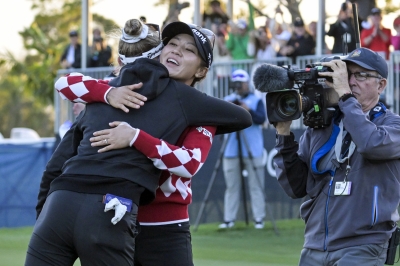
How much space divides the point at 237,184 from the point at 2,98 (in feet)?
153

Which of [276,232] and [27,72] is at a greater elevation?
[27,72]

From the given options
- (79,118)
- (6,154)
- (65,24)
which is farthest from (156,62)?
(65,24)

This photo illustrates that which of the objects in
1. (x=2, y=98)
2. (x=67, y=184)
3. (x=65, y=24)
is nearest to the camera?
(x=67, y=184)

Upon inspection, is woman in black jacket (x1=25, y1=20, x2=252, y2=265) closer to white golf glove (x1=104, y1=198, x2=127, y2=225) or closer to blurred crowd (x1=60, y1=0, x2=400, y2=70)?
white golf glove (x1=104, y1=198, x2=127, y2=225)

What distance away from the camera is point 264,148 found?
13.6m

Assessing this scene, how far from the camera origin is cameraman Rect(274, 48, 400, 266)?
455 centimetres

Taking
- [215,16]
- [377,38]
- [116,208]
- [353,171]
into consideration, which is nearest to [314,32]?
[215,16]

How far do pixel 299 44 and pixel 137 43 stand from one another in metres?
9.96

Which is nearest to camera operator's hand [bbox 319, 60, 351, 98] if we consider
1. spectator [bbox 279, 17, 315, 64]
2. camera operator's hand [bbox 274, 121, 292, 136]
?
camera operator's hand [bbox 274, 121, 292, 136]

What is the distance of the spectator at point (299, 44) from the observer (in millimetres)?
13789

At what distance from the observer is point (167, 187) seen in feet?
13.8

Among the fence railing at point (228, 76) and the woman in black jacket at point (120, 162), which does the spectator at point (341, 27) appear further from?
the woman in black jacket at point (120, 162)

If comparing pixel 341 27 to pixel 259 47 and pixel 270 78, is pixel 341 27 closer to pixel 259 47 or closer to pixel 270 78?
pixel 259 47

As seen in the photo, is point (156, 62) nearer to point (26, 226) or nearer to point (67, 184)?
point (67, 184)
